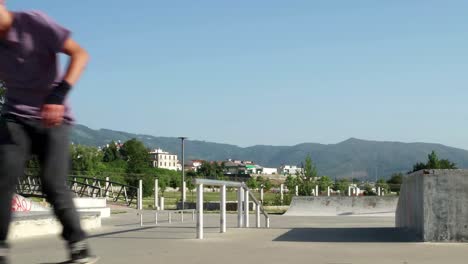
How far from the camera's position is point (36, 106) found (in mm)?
3438

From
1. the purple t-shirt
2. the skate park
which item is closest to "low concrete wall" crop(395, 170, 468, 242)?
the skate park

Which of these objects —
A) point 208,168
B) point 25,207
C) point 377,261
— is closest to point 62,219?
point 377,261

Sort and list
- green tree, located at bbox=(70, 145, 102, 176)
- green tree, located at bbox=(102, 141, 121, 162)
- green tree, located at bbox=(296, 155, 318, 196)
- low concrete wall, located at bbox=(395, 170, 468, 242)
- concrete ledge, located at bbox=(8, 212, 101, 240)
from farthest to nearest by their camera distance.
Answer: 1. green tree, located at bbox=(102, 141, 121, 162)
2. green tree, located at bbox=(70, 145, 102, 176)
3. green tree, located at bbox=(296, 155, 318, 196)
4. concrete ledge, located at bbox=(8, 212, 101, 240)
5. low concrete wall, located at bbox=(395, 170, 468, 242)

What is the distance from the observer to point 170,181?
Answer: 148 meters

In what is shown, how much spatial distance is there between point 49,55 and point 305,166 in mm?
55737

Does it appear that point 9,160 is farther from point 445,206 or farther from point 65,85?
point 445,206

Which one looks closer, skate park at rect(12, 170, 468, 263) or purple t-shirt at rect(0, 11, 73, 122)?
purple t-shirt at rect(0, 11, 73, 122)

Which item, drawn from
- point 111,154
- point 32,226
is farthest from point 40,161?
point 111,154

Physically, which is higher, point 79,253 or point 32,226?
point 79,253

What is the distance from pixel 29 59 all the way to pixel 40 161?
0.56 meters

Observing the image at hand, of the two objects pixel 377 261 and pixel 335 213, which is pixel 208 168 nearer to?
pixel 335 213

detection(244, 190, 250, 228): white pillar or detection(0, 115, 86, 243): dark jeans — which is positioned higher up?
detection(0, 115, 86, 243): dark jeans

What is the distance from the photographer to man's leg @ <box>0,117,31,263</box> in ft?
11.0

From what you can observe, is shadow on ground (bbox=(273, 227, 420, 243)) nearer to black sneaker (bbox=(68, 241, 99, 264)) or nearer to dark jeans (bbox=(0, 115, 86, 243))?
black sneaker (bbox=(68, 241, 99, 264))
